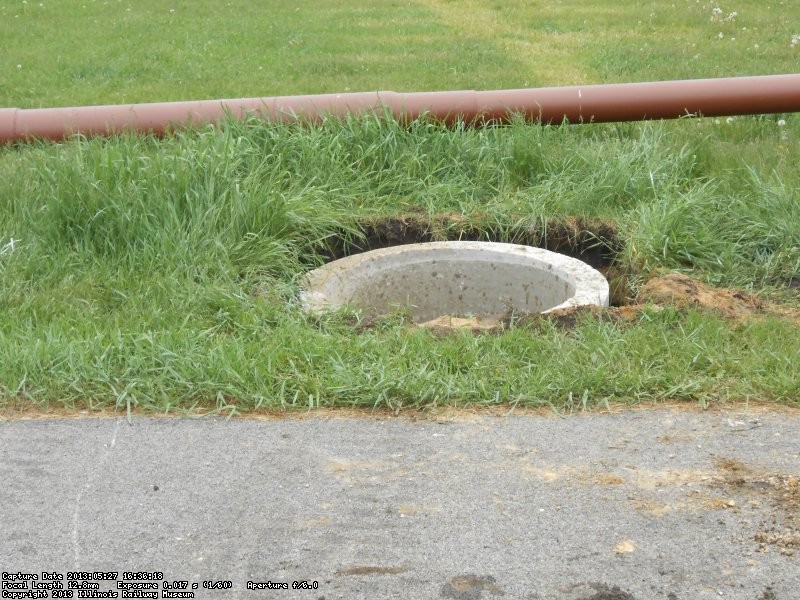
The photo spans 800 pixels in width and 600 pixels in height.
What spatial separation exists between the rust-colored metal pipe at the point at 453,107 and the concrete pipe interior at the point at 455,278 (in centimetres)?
129

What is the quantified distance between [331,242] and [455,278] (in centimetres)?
77

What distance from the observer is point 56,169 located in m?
6.02

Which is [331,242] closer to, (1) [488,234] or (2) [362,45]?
(1) [488,234]

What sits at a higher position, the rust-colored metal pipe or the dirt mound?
the rust-colored metal pipe

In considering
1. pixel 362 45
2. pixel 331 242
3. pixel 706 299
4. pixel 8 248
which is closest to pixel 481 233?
pixel 331 242

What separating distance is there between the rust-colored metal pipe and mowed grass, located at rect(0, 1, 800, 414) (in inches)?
5.4

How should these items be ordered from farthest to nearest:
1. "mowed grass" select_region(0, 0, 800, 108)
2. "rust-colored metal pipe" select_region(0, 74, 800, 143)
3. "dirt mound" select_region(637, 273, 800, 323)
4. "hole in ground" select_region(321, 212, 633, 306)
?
"mowed grass" select_region(0, 0, 800, 108)
"rust-colored metal pipe" select_region(0, 74, 800, 143)
"hole in ground" select_region(321, 212, 633, 306)
"dirt mound" select_region(637, 273, 800, 323)

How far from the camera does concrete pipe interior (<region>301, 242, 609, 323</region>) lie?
5867 mm

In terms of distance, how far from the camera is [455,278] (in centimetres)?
618

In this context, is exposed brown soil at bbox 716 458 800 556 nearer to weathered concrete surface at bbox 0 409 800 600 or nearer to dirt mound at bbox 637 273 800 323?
weathered concrete surface at bbox 0 409 800 600

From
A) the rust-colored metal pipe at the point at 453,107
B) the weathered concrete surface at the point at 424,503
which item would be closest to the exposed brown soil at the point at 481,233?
the rust-colored metal pipe at the point at 453,107

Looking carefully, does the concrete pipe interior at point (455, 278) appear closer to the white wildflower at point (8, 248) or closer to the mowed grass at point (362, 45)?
the white wildflower at point (8, 248)

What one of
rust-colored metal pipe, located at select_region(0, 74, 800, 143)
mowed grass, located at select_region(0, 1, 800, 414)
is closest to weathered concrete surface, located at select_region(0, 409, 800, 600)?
mowed grass, located at select_region(0, 1, 800, 414)

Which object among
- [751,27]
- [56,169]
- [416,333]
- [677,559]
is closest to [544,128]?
[416,333]
